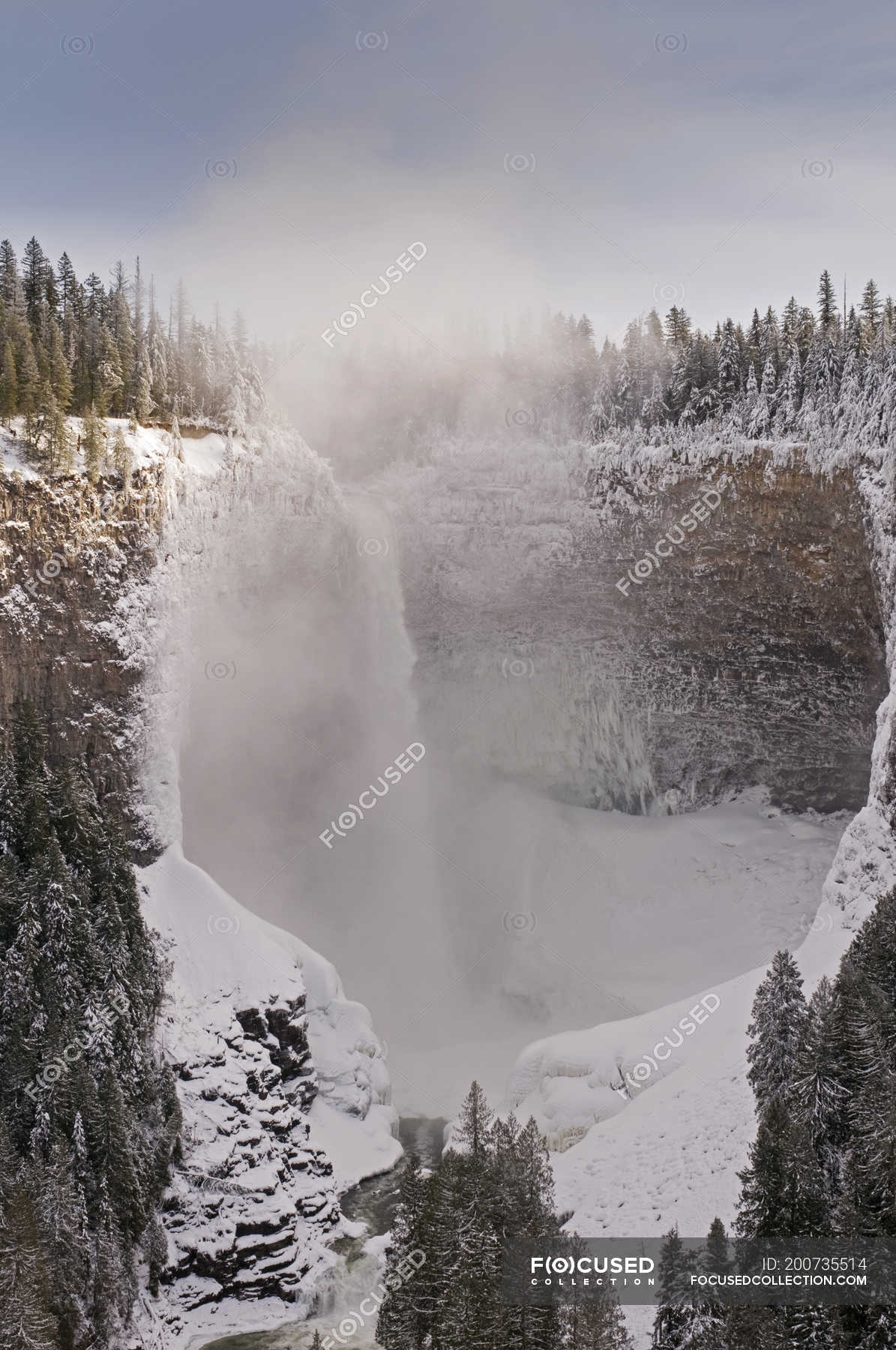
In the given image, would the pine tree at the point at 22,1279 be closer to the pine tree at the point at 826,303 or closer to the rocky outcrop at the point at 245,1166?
the rocky outcrop at the point at 245,1166

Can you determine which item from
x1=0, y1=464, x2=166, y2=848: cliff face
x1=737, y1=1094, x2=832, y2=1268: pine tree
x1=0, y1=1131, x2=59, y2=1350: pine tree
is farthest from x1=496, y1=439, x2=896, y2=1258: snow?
x1=0, y1=464, x2=166, y2=848: cliff face

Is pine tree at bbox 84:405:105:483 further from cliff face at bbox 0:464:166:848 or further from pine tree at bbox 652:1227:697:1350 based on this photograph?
pine tree at bbox 652:1227:697:1350

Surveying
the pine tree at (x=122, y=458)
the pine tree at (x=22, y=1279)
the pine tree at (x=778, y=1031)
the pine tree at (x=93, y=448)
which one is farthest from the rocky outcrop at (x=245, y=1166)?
the pine tree at (x=93, y=448)

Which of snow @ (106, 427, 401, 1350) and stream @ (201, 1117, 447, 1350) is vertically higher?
snow @ (106, 427, 401, 1350)

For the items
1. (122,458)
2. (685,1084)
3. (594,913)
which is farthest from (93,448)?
(594,913)

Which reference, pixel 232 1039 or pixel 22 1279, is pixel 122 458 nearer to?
pixel 232 1039

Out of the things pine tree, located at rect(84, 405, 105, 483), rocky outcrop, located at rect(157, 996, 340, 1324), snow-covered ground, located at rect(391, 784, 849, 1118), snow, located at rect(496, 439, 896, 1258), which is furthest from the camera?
snow-covered ground, located at rect(391, 784, 849, 1118)

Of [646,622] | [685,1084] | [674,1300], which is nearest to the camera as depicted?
[674,1300]
